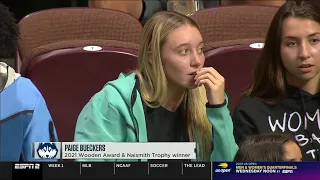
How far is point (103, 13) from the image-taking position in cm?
168

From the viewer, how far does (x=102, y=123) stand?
1.24 meters

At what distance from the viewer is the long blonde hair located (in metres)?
1.24

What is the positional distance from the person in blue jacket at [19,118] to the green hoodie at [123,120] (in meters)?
0.06

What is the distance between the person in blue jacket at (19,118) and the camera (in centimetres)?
120

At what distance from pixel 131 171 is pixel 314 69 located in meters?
0.51

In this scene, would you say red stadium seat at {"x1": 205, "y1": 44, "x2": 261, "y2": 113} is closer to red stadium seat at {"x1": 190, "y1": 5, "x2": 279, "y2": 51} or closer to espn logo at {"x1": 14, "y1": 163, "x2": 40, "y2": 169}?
red stadium seat at {"x1": 190, "y1": 5, "x2": 279, "y2": 51}

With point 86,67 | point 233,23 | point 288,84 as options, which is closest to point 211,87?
point 288,84

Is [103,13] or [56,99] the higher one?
[103,13]

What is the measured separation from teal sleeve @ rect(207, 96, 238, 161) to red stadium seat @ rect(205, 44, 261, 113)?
0.74ft

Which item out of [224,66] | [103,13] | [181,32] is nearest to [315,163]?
[181,32]

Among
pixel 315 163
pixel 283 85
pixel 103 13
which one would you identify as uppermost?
pixel 103 13

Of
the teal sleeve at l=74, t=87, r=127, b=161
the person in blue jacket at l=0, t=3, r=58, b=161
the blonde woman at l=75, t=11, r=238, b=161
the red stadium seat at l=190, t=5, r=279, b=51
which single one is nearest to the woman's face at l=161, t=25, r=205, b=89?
the blonde woman at l=75, t=11, r=238, b=161

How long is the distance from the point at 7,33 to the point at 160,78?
0.27m

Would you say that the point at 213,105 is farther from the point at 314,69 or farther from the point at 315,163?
the point at 315,163
